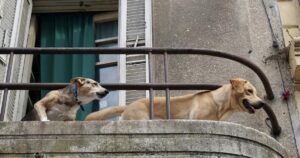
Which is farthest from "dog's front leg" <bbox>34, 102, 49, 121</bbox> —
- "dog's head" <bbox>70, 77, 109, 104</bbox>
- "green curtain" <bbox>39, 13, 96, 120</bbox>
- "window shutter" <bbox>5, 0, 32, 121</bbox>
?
"green curtain" <bbox>39, 13, 96, 120</bbox>

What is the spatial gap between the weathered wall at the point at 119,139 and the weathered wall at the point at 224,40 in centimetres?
206

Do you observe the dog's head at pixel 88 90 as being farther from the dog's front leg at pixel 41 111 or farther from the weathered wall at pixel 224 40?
the weathered wall at pixel 224 40

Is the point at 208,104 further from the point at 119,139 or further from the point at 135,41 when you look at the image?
the point at 135,41

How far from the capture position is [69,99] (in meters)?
6.07

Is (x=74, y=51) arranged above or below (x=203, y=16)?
below

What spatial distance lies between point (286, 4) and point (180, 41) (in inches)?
71.0

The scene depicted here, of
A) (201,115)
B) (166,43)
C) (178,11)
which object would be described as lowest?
Result: (201,115)

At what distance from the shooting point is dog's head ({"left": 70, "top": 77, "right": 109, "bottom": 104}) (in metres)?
5.96

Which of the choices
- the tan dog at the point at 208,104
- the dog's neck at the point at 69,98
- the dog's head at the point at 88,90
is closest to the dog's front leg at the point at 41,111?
the dog's neck at the point at 69,98

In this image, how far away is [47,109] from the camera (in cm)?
608

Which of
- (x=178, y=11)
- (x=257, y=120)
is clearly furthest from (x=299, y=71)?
(x=178, y=11)

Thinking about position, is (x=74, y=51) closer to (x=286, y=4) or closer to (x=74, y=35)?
(x=74, y=35)

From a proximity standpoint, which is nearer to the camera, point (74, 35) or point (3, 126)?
point (3, 126)

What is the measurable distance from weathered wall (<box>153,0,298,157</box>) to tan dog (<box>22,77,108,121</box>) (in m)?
1.74
